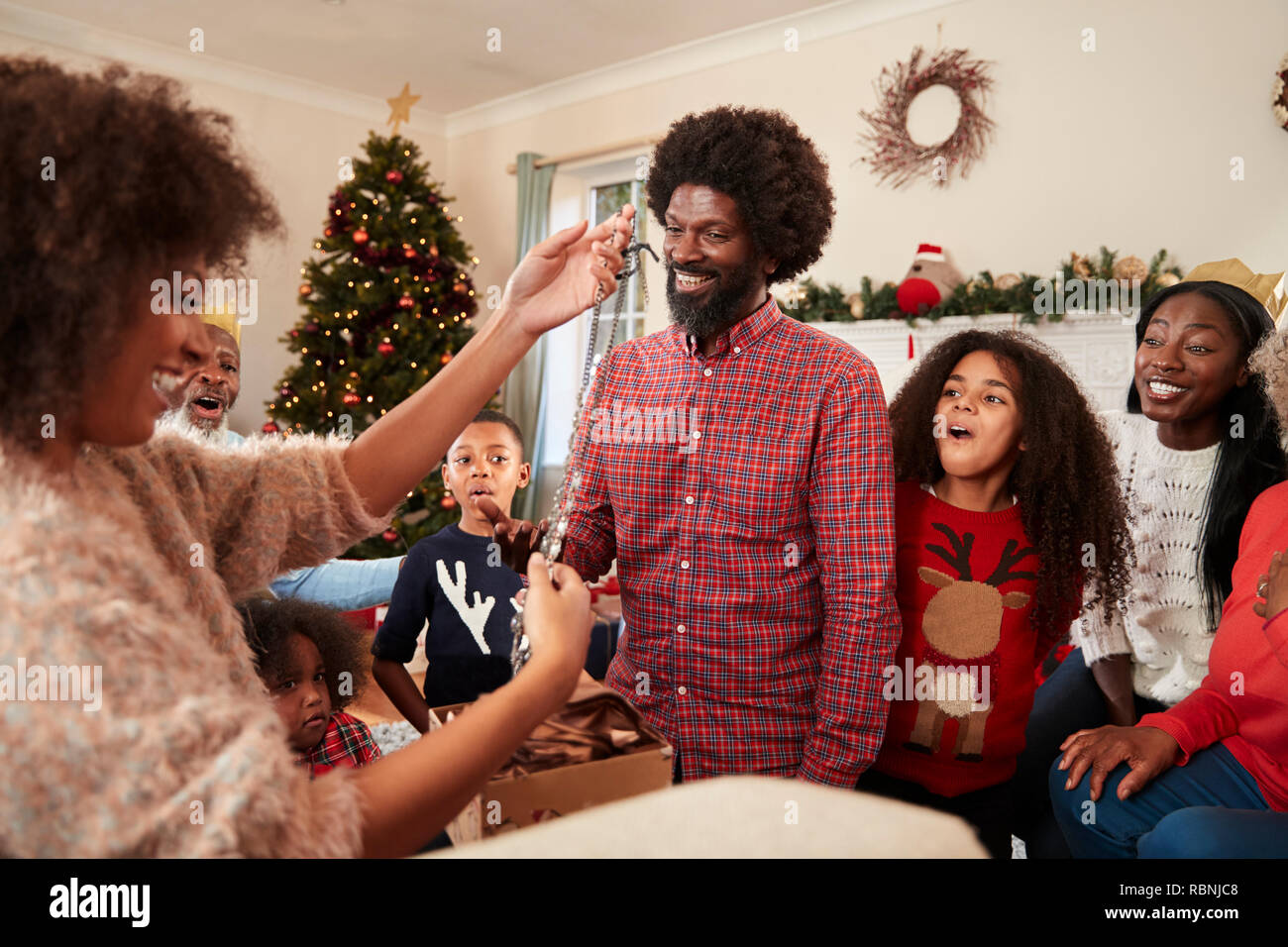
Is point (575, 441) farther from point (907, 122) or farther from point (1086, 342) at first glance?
point (907, 122)

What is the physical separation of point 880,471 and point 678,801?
1.03 meters

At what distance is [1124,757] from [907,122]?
374 cm

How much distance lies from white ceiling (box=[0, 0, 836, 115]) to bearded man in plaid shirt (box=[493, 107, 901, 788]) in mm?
3614

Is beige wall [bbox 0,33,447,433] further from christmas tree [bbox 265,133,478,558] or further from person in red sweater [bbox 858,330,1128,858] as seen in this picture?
person in red sweater [bbox 858,330,1128,858]

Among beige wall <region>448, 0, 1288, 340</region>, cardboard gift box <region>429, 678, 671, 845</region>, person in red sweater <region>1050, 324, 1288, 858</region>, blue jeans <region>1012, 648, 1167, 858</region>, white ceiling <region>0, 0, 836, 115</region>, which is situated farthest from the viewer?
white ceiling <region>0, 0, 836, 115</region>

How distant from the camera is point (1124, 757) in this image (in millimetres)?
1511

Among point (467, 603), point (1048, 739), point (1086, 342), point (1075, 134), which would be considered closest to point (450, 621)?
point (467, 603)

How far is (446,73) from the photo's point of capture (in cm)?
588

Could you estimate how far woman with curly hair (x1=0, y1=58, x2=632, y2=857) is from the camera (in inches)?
22.6

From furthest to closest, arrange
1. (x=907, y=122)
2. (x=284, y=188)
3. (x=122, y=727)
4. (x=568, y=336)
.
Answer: (x=568, y=336)
(x=284, y=188)
(x=907, y=122)
(x=122, y=727)

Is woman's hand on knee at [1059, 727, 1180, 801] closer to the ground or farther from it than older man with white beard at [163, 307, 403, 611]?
closer to the ground

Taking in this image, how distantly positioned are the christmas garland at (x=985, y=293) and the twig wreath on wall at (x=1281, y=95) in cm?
60

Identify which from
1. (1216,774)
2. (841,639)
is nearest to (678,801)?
(841,639)

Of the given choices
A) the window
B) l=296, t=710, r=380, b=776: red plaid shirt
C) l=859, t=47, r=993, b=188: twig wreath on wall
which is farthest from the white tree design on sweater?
the window
